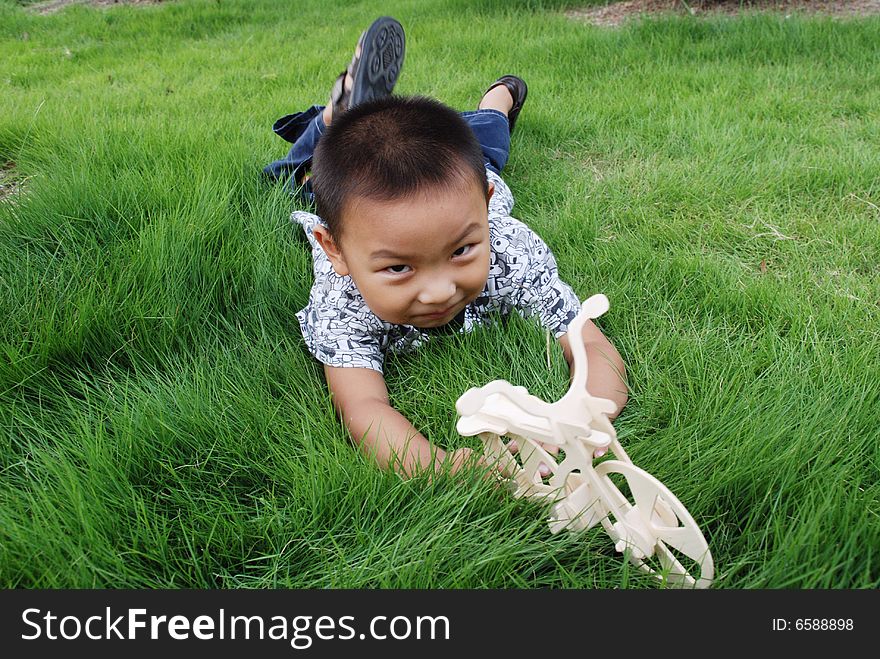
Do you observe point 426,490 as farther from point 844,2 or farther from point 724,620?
point 844,2

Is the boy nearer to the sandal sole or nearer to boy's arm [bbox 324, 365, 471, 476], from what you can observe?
boy's arm [bbox 324, 365, 471, 476]

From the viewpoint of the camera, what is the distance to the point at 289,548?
1.34m

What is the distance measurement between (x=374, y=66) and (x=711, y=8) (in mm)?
3538

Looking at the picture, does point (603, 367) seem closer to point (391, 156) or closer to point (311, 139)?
point (391, 156)

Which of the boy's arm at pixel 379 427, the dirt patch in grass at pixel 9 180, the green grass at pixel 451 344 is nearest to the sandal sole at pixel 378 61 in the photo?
the green grass at pixel 451 344

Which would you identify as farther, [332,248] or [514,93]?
[514,93]

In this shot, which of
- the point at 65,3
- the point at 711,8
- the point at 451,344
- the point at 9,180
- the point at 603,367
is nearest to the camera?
the point at 603,367

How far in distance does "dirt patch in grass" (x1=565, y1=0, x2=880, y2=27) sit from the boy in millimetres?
3574

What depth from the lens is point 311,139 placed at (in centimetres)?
281

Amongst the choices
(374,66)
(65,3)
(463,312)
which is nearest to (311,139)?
(374,66)

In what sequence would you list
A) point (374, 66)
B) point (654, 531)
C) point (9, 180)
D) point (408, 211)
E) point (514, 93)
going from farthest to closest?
point (514, 93) < point (9, 180) < point (374, 66) < point (408, 211) < point (654, 531)

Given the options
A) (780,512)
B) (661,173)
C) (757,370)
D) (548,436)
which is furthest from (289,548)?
(661,173)

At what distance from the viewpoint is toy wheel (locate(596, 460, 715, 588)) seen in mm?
1099

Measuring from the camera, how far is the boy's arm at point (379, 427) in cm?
149
